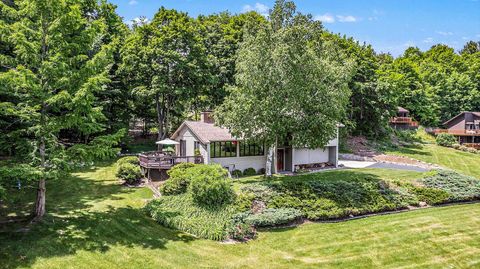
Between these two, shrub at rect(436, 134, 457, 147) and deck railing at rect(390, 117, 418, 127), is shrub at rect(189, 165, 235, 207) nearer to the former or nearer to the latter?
shrub at rect(436, 134, 457, 147)

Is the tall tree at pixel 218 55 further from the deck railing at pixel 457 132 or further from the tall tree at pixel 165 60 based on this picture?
the deck railing at pixel 457 132

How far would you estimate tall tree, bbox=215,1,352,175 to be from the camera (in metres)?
20.9

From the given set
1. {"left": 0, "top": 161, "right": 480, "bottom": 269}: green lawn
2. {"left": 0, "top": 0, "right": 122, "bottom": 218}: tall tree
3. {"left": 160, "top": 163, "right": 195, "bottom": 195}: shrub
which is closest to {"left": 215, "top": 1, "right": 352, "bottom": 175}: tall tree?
{"left": 160, "top": 163, "right": 195, "bottom": 195}: shrub

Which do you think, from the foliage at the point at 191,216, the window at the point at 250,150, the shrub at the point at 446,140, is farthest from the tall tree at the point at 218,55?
the shrub at the point at 446,140

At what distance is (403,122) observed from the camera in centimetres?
5516

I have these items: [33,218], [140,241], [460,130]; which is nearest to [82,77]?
[33,218]

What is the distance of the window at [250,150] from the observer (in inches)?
1058

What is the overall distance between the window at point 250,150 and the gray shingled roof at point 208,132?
1.61 metres

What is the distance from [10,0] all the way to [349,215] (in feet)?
83.2

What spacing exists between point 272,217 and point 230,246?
9.89 ft

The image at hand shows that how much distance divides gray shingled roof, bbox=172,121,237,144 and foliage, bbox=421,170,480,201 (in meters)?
13.8

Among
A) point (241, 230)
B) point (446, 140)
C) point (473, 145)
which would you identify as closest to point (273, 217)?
point (241, 230)

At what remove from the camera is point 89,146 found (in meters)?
15.1

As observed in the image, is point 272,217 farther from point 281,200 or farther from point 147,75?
point 147,75
